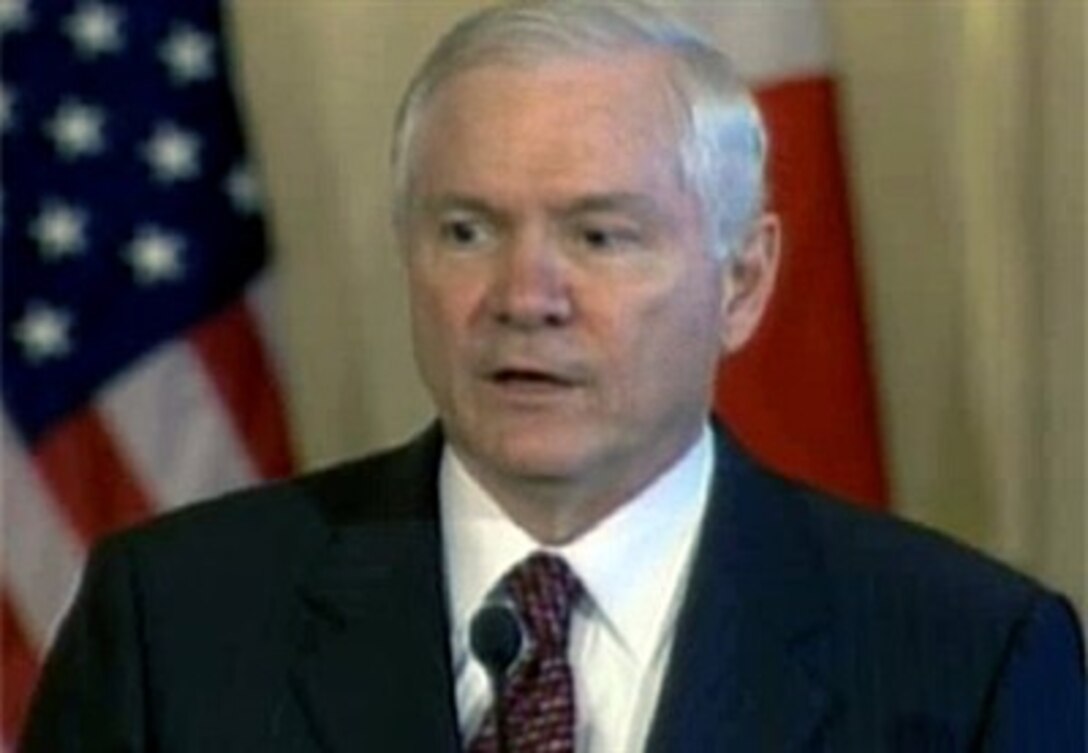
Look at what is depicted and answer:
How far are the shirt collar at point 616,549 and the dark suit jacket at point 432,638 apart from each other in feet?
0.05

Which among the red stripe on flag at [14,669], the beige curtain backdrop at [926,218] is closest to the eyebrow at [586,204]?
the beige curtain backdrop at [926,218]

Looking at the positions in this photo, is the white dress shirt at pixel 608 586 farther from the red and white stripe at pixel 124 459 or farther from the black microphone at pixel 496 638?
the red and white stripe at pixel 124 459

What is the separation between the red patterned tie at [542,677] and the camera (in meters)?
1.48

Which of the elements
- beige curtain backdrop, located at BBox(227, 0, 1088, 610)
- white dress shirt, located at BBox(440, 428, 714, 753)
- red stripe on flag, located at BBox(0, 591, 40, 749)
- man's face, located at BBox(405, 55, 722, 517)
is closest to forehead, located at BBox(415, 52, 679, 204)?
man's face, located at BBox(405, 55, 722, 517)

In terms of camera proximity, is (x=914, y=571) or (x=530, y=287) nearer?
(x=530, y=287)

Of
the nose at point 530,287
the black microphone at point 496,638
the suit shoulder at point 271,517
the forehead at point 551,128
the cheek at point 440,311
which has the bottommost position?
the suit shoulder at point 271,517

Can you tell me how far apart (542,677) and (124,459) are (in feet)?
2.63

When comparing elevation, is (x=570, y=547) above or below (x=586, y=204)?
below

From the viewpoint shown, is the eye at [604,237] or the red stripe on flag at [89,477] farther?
the red stripe on flag at [89,477]

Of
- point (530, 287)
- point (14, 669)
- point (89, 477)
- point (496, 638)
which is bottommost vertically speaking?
point (14, 669)

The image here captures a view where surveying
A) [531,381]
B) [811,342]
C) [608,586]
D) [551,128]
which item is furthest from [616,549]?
[811,342]

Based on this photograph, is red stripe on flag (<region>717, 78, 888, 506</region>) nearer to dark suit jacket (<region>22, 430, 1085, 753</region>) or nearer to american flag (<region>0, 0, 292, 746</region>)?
american flag (<region>0, 0, 292, 746</region>)

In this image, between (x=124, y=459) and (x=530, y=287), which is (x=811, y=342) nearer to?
(x=124, y=459)

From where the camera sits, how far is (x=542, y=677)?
1493 mm
